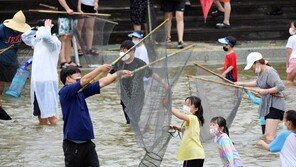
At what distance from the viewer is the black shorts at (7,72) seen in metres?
15.3

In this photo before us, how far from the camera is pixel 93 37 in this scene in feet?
55.6

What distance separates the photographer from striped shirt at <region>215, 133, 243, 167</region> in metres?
9.34

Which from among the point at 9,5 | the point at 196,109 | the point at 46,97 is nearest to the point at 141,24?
→ the point at 9,5

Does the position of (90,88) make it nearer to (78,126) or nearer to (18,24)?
(78,126)

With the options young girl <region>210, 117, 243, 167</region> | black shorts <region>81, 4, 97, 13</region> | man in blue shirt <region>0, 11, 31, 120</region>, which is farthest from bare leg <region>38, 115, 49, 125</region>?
black shorts <region>81, 4, 97, 13</region>

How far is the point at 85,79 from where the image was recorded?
8.84m

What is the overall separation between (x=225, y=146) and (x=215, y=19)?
11.8 meters

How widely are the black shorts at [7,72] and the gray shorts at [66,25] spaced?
2.32 meters

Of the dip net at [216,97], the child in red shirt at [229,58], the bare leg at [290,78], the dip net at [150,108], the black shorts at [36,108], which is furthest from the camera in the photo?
the bare leg at [290,78]

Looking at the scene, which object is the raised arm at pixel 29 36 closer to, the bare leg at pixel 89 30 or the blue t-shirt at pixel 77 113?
the bare leg at pixel 89 30

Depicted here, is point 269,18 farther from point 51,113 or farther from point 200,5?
point 51,113

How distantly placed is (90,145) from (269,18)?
12.8 meters

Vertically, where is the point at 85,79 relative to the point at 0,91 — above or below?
above

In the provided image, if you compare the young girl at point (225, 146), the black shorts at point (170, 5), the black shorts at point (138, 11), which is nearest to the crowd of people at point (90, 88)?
the young girl at point (225, 146)
